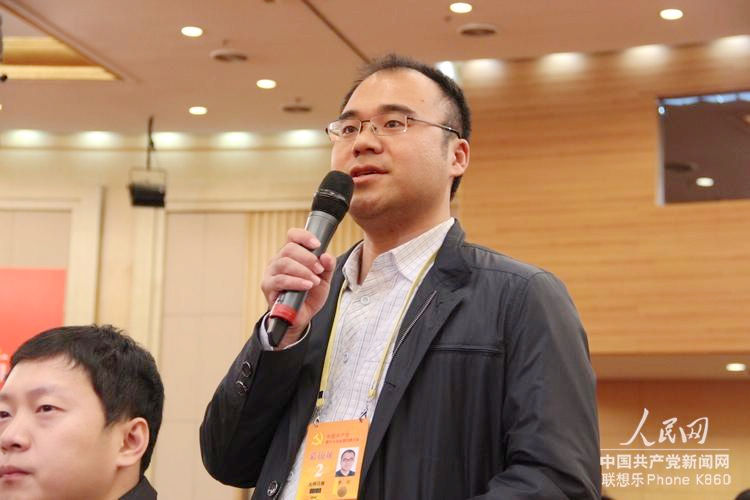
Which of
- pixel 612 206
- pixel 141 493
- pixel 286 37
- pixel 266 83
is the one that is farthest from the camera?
pixel 266 83

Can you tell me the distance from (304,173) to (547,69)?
2747mm

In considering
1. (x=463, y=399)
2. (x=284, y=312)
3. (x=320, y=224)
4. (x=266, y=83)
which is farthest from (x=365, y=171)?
(x=266, y=83)

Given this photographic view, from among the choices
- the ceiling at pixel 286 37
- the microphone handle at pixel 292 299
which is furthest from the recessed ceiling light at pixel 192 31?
the microphone handle at pixel 292 299

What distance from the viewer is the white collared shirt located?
7.25 feet

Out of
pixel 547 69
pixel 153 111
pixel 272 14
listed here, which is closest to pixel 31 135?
pixel 153 111

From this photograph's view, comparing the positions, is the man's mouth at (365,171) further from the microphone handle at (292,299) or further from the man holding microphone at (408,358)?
the microphone handle at (292,299)

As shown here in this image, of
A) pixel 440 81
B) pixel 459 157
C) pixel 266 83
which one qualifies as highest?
pixel 266 83

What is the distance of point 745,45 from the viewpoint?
27.2ft

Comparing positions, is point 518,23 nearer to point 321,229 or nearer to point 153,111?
point 153,111

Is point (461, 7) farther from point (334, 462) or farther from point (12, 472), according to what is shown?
point (12, 472)

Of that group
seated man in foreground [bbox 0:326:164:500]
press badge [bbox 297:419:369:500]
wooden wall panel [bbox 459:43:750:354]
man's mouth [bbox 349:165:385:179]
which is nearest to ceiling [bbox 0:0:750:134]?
wooden wall panel [bbox 459:43:750:354]

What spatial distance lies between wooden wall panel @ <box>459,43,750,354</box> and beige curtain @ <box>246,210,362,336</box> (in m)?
1.94

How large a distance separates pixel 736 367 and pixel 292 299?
7.04 meters

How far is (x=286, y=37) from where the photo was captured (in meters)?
8.11
